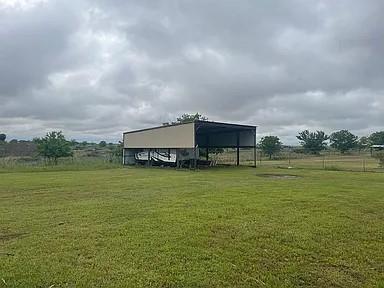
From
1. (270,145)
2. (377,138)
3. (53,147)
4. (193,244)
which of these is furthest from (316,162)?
(377,138)

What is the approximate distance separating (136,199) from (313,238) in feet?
19.4

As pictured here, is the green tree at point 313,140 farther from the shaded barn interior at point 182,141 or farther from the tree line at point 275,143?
the shaded barn interior at point 182,141

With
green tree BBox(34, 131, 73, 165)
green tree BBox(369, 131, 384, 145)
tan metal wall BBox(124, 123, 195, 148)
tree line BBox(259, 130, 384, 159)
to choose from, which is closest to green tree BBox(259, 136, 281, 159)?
tree line BBox(259, 130, 384, 159)

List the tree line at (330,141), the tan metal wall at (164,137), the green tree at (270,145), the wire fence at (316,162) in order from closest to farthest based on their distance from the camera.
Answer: the tan metal wall at (164,137) → the wire fence at (316,162) → the green tree at (270,145) → the tree line at (330,141)

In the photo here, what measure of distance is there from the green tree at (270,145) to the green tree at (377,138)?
40863mm

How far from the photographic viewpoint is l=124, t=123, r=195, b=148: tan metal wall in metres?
28.2

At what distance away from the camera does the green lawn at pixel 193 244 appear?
4.45 metres

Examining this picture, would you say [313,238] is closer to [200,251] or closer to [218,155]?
[200,251]

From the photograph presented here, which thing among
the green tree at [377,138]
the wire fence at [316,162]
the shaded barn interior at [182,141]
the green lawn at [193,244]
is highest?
the green tree at [377,138]

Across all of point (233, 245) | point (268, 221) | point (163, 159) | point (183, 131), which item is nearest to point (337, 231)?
point (268, 221)

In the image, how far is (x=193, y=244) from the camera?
5727 mm

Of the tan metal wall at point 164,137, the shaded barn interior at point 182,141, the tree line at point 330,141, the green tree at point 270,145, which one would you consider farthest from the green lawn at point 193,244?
the tree line at point 330,141

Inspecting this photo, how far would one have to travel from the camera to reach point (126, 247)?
220 inches

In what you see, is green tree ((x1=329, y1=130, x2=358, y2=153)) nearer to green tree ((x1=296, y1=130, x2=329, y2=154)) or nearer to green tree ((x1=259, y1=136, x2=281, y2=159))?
green tree ((x1=296, y1=130, x2=329, y2=154))
